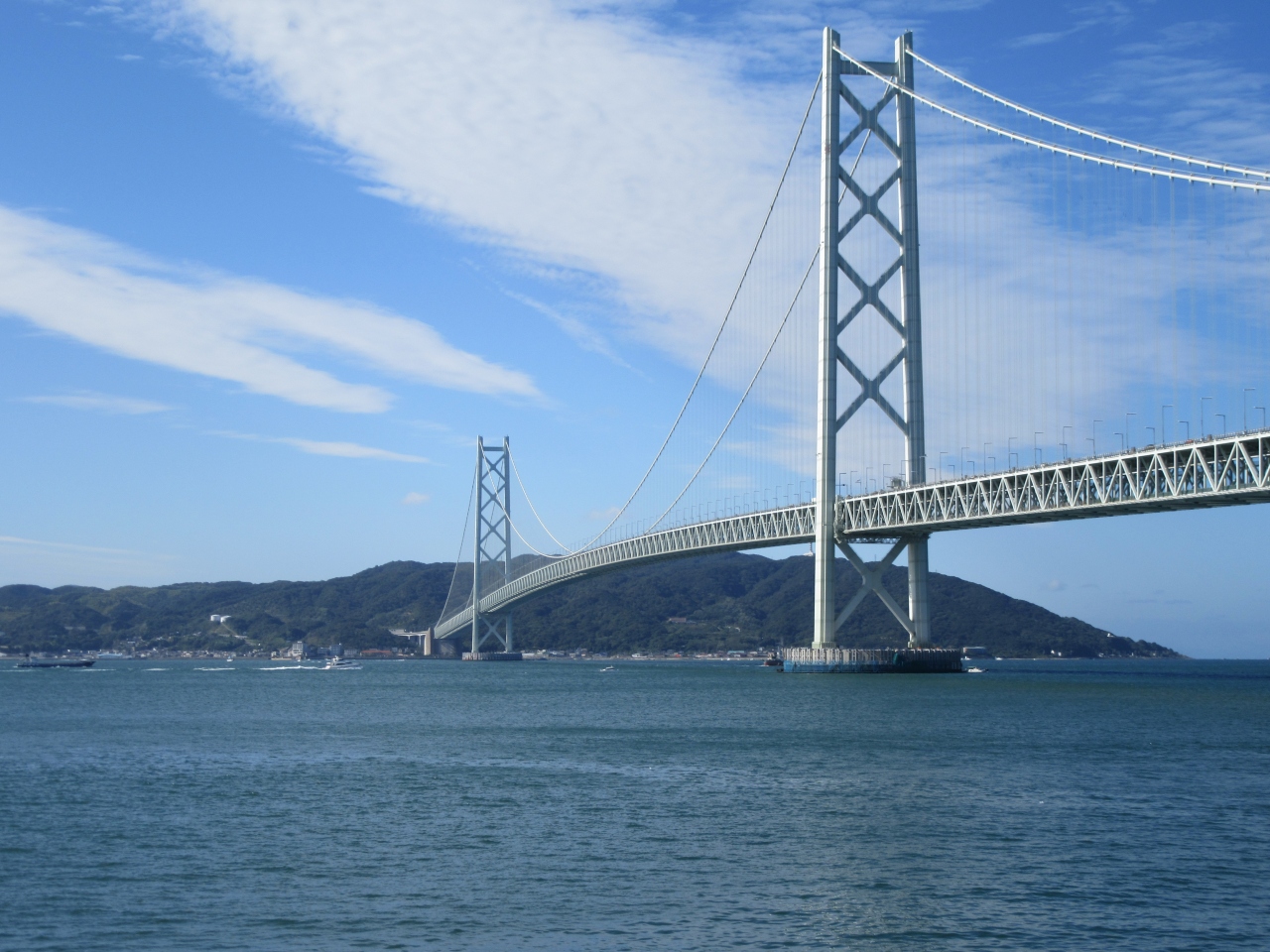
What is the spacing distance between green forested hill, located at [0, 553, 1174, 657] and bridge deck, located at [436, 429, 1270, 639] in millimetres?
79054

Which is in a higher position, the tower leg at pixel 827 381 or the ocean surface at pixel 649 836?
the tower leg at pixel 827 381

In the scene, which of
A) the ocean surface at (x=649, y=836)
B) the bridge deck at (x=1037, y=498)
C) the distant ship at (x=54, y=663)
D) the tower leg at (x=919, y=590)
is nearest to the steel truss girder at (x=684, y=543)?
the bridge deck at (x=1037, y=498)

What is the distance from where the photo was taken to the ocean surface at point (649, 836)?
437 inches

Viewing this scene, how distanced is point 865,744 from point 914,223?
30519 millimetres

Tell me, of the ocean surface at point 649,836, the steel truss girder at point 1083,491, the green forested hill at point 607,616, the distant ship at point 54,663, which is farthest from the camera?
the green forested hill at point 607,616

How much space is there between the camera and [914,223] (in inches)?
1998

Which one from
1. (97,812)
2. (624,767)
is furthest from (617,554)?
(97,812)

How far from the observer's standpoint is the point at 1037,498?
136 ft

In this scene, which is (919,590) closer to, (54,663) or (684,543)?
(684,543)

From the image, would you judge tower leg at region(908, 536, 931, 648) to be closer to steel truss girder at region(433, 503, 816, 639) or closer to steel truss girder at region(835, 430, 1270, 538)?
steel truss girder at region(835, 430, 1270, 538)

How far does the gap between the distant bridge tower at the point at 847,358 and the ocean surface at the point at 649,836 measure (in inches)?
796

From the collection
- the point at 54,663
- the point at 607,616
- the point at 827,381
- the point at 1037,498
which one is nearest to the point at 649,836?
the point at 1037,498

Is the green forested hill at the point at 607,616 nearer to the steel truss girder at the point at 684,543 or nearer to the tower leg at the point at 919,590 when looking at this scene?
the steel truss girder at the point at 684,543

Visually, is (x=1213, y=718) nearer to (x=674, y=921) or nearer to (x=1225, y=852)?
(x=1225, y=852)
